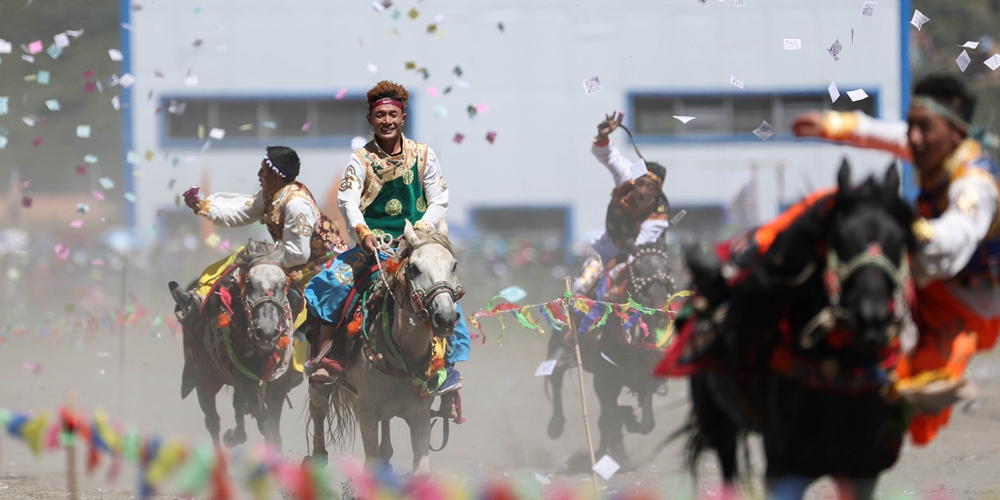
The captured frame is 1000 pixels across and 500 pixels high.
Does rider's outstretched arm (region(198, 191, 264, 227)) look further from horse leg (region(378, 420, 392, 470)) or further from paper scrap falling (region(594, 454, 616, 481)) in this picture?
paper scrap falling (region(594, 454, 616, 481))

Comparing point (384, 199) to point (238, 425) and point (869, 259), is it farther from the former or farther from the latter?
point (869, 259)

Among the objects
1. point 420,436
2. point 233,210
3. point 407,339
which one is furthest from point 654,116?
point 407,339

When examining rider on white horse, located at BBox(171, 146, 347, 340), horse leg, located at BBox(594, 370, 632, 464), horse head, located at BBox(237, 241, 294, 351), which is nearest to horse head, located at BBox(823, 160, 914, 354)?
horse head, located at BBox(237, 241, 294, 351)

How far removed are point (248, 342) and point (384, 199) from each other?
1.64 meters

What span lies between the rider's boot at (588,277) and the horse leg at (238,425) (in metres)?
2.83

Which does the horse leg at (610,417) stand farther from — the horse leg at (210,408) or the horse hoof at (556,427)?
the horse leg at (210,408)

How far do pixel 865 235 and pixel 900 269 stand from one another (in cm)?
15

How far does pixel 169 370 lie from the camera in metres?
11.9

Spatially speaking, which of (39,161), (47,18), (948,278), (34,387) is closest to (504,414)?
(34,387)

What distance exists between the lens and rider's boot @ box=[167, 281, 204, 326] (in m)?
7.41

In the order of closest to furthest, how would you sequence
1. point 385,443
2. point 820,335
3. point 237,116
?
point 820,335, point 385,443, point 237,116

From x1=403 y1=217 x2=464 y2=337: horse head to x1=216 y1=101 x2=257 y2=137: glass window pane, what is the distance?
41.9ft

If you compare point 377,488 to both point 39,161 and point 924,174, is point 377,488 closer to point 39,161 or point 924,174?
point 924,174

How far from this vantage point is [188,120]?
57.6 feet
